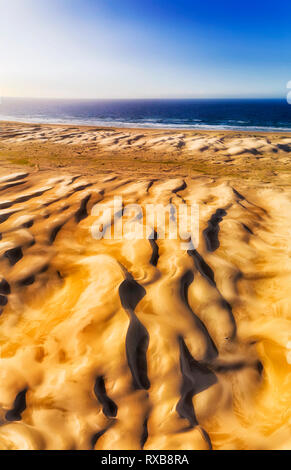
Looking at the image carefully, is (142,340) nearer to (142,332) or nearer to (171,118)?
(142,332)

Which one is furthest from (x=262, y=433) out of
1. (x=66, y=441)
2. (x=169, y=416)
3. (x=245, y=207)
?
(x=245, y=207)

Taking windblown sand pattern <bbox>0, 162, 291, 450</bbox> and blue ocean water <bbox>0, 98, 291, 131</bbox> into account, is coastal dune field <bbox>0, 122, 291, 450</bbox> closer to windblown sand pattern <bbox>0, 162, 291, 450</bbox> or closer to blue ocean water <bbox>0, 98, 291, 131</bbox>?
windblown sand pattern <bbox>0, 162, 291, 450</bbox>

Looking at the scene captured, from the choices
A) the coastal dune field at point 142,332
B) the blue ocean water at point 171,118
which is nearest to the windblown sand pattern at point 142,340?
the coastal dune field at point 142,332

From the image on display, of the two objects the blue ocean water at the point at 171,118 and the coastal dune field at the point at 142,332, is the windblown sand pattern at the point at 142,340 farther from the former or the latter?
the blue ocean water at the point at 171,118

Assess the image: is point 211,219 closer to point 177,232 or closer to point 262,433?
point 177,232

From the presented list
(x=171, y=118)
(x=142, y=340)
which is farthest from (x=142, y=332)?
(x=171, y=118)
